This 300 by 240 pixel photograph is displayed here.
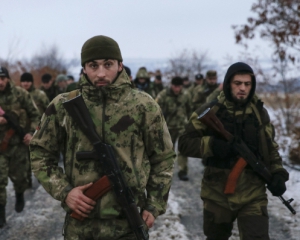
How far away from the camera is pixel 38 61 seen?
59469 mm

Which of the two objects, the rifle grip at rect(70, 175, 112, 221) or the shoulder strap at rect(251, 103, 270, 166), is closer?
the rifle grip at rect(70, 175, 112, 221)

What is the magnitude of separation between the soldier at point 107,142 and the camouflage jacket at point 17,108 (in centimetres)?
349

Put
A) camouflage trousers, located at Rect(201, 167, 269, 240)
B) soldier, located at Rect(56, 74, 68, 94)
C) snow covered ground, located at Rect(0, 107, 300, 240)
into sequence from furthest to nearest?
soldier, located at Rect(56, 74, 68, 94) → snow covered ground, located at Rect(0, 107, 300, 240) → camouflage trousers, located at Rect(201, 167, 269, 240)

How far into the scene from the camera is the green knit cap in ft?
8.55

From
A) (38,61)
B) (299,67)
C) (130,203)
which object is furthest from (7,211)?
(38,61)

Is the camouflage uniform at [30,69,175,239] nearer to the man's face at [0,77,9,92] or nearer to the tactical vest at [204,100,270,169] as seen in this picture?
the tactical vest at [204,100,270,169]

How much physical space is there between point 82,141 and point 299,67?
8114 millimetres

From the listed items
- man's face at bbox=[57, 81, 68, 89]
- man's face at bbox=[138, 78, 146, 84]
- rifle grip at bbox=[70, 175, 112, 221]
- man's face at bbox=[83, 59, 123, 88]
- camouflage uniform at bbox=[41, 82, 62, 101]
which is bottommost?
camouflage uniform at bbox=[41, 82, 62, 101]

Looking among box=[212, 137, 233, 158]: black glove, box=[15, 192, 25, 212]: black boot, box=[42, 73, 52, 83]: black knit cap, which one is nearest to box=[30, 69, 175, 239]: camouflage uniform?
box=[212, 137, 233, 158]: black glove

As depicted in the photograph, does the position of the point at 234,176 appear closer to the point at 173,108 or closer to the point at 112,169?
the point at 112,169

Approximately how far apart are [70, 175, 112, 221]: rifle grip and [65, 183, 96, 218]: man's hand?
21mm

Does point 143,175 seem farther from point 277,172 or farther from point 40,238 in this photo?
point 40,238

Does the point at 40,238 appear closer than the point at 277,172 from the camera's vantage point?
No

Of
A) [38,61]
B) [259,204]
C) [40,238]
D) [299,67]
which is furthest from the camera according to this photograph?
[38,61]
